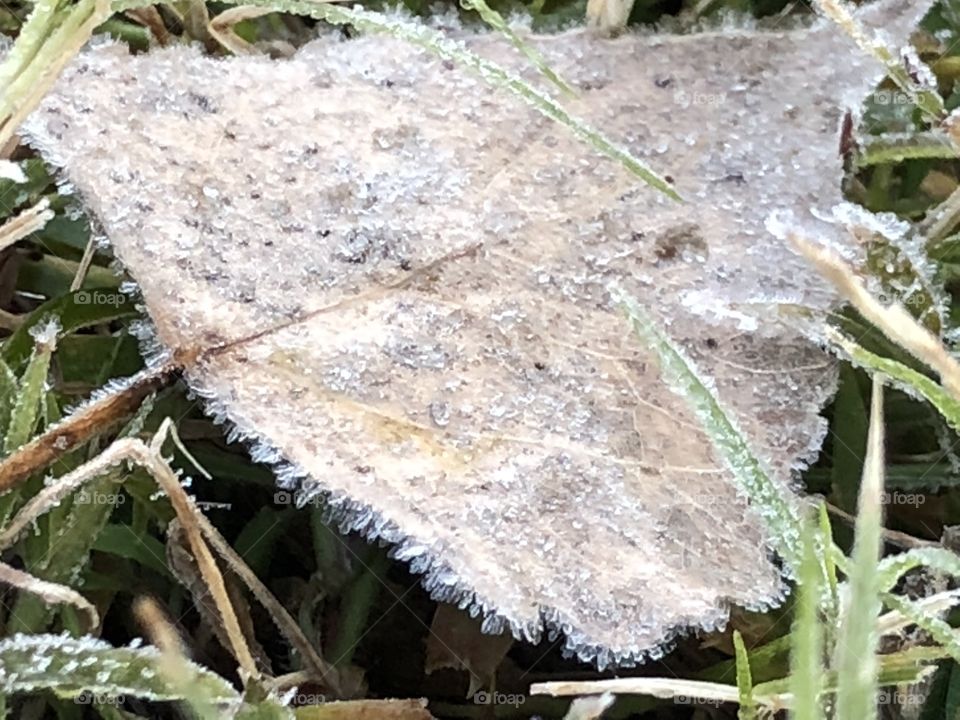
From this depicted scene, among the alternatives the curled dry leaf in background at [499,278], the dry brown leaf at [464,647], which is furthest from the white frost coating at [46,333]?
the dry brown leaf at [464,647]

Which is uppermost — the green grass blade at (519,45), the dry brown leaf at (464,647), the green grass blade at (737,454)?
the green grass blade at (519,45)

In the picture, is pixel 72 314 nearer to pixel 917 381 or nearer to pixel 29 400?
pixel 29 400

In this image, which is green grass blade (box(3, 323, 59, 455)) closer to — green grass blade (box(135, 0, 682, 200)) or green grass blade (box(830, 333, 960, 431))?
green grass blade (box(135, 0, 682, 200))

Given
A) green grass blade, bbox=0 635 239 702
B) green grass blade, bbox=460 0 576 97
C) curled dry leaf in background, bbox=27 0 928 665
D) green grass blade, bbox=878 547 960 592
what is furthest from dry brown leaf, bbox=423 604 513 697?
green grass blade, bbox=460 0 576 97

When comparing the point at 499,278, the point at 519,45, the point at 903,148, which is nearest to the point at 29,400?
the point at 499,278

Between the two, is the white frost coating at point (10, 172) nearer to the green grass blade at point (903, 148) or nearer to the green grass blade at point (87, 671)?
the green grass blade at point (87, 671)

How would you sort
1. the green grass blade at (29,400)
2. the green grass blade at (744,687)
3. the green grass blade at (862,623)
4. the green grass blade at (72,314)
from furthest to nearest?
1. the green grass blade at (72,314)
2. the green grass blade at (29,400)
3. the green grass blade at (744,687)
4. the green grass blade at (862,623)

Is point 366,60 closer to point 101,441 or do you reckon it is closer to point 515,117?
point 515,117
